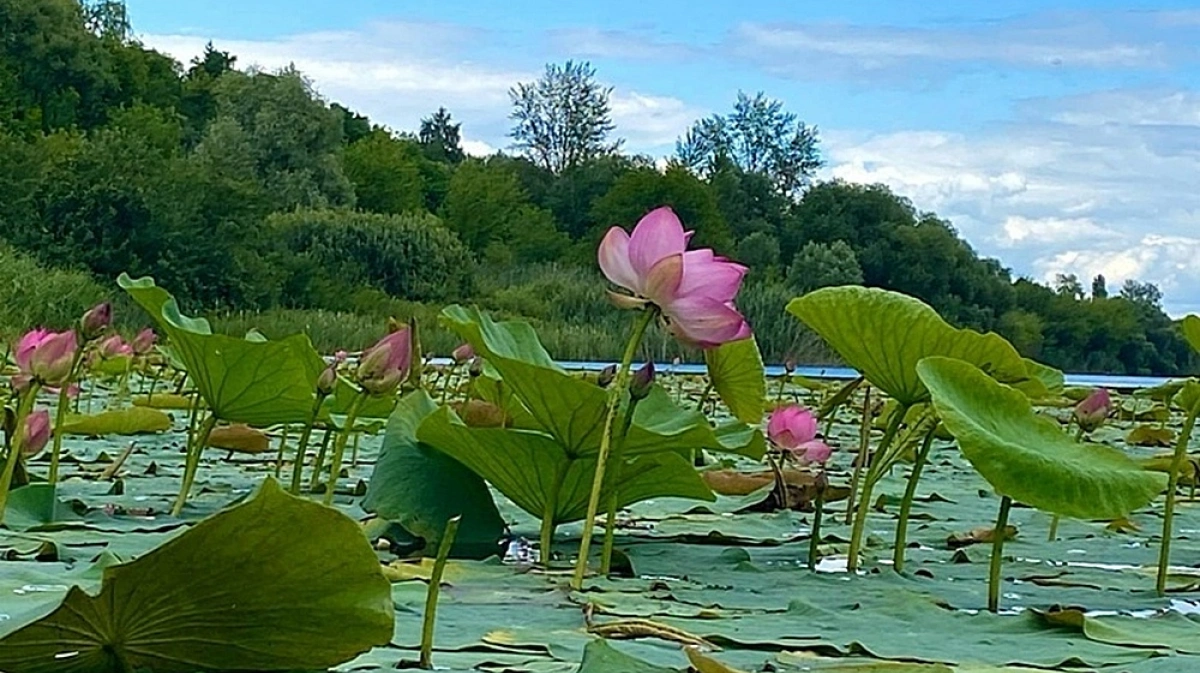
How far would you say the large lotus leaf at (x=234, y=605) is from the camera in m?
0.44

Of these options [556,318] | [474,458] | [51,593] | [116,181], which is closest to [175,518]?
[474,458]

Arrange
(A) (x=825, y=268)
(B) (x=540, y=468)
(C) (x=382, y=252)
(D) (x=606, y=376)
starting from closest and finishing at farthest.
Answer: (B) (x=540, y=468), (D) (x=606, y=376), (A) (x=825, y=268), (C) (x=382, y=252)

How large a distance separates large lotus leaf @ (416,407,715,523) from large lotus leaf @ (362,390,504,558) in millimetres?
25

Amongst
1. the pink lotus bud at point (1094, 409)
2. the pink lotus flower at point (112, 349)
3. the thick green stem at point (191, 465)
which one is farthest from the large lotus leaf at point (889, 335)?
the pink lotus flower at point (112, 349)

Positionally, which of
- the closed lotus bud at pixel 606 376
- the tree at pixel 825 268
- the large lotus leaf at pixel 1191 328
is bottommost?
the closed lotus bud at pixel 606 376

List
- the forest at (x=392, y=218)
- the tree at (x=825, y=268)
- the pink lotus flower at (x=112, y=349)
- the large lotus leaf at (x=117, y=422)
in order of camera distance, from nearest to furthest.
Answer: the large lotus leaf at (x=117, y=422), the pink lotus flower at (x=112, y=349), the forest at (x=392, y=218), the tree at (x=825, y=268)

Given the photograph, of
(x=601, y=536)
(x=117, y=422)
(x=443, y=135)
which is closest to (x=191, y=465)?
(x=601, y=536)

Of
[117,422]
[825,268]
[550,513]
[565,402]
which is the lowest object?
[117,422]

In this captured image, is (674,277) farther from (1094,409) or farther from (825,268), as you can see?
(825,268)

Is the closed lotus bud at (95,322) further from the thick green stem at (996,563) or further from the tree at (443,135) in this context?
the tree at (443,135)

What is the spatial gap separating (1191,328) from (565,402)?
459 mm

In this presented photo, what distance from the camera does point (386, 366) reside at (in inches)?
40.2

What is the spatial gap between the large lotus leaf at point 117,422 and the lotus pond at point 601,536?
1.16ft

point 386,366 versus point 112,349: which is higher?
point 386,366
